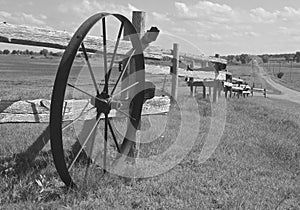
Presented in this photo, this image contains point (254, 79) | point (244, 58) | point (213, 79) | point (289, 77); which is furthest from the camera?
point (244, 58)

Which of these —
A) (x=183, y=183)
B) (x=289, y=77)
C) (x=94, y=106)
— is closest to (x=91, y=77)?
(x=94, y=106)

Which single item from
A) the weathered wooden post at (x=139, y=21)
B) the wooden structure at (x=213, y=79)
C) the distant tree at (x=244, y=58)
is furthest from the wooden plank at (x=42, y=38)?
the distant tree at (x=244, y=58)

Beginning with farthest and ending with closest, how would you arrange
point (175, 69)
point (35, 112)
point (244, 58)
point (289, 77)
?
1. point (244, 58)
2. point (289, 77)
3. point (175, 69)
4. point (35, 112)

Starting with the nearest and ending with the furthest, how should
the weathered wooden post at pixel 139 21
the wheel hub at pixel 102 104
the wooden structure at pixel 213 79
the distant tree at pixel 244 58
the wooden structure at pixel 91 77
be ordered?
1. the wooden structure at pixel 91 77
2. the wheel hub at pixel 102 104
3. the weathered wooden post at pixel 139 21
4. the wooden structure at pixel 213 79
5. the distant tree at pixel 244 58

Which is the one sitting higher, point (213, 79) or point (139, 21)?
point (139, 21)

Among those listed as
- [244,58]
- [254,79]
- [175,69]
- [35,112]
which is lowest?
[254,79]

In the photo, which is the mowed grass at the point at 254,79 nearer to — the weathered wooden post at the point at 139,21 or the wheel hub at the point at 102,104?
the weathered wooden post at the point at 139,21

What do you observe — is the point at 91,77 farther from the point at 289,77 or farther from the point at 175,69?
the point at 289,77

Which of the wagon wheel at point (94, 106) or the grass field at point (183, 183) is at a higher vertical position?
the wagon wheel at point (94, 106)

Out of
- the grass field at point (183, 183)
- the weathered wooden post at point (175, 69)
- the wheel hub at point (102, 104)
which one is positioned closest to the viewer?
the grass field at point (183, 183)

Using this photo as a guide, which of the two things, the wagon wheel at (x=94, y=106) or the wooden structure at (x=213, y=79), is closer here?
the wagon wheel at (x=94, y=106)

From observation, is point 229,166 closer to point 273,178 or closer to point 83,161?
point 273,178

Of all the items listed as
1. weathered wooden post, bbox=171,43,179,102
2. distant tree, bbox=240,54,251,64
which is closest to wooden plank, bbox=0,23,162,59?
weathered wooden post, bbox=171,43,179,102

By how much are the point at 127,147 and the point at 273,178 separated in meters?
2.08
